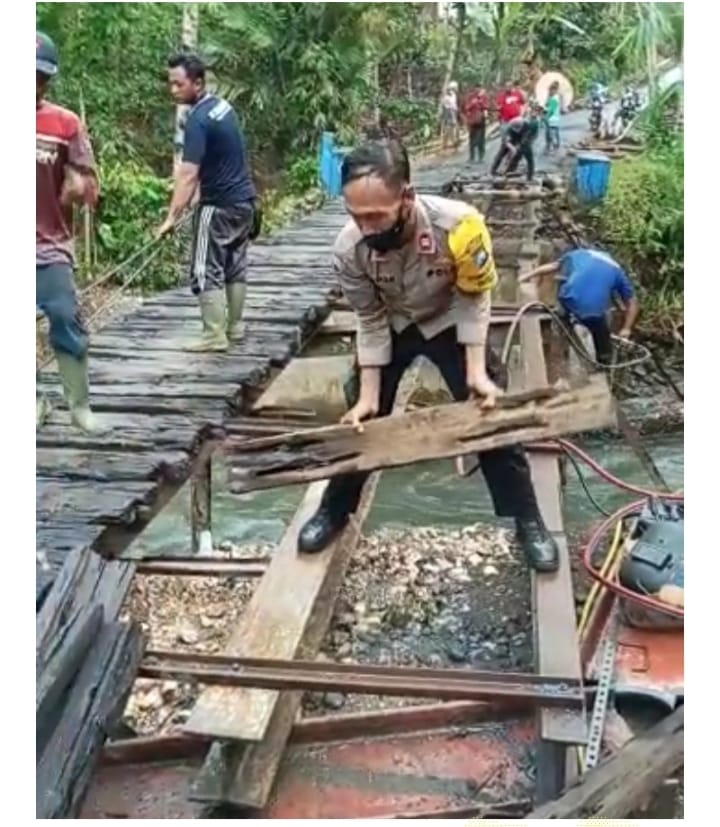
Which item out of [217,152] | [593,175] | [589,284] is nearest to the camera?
[217,152]

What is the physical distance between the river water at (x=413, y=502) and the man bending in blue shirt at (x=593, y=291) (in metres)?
0.73

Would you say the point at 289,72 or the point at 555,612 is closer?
the point at 555,612

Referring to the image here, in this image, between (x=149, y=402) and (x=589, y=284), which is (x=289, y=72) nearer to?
(x=589, y=284)

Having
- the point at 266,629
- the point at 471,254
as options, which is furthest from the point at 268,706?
the point at 471,254

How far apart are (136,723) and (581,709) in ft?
5.18

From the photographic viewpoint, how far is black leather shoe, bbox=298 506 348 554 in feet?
8.51


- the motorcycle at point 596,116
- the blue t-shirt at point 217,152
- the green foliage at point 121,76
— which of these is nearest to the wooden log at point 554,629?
the blue t-shirt at point 217,152

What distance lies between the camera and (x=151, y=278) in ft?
18.6

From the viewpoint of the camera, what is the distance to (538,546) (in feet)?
8.51

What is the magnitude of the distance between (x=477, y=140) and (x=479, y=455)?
6.35m

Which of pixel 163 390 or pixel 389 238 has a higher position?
pixel 389 238
